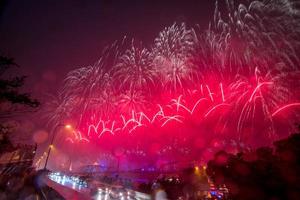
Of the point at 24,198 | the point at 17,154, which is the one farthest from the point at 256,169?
the point at 17,154

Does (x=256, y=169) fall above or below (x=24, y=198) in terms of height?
above

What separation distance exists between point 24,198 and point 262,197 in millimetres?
22781

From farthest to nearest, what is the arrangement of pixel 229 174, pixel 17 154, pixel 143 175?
1. pixel 143 175
2. pixel 229 174
3. pixel 17 154

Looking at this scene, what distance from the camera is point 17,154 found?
84.9ft

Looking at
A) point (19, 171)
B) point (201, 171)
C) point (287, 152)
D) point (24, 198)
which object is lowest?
point (24, 198)

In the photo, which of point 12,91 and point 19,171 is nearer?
point 12,91

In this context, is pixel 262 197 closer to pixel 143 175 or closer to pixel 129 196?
pixel 129 196

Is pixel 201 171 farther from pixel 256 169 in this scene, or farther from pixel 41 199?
pixel 41 199

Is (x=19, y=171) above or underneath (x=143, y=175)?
underneath

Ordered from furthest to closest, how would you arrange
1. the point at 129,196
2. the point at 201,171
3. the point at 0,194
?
the point at 201,171
the point at 129,196
the point at 0,194

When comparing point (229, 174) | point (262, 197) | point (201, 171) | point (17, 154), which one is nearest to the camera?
point (262, 197)

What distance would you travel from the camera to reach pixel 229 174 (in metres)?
31.9

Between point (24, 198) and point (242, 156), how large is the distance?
89.0ft

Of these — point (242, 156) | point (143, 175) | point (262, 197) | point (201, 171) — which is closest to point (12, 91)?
point (262, 197)
